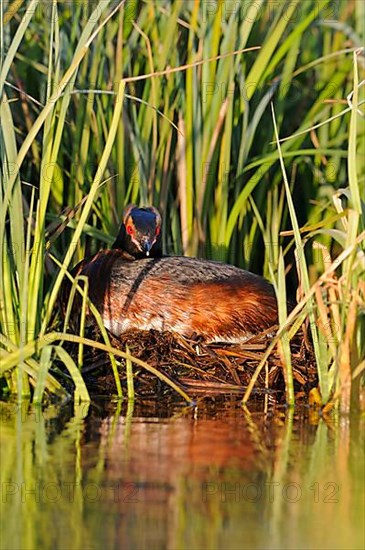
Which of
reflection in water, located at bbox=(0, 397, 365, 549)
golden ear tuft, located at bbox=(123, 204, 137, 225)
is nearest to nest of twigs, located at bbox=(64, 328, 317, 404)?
reflection in water, located at bbox=(0, 397, 365, 549)

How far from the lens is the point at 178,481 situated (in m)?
4.59

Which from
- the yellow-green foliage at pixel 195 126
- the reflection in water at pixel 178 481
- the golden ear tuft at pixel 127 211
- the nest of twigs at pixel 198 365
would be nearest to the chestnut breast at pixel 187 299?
the nest of twigs at pixel 198 365

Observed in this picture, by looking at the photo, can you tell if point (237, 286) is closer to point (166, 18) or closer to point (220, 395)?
point (220, 395)

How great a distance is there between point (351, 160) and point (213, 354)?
4.82 feet

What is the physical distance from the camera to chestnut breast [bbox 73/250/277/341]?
689 centimetres

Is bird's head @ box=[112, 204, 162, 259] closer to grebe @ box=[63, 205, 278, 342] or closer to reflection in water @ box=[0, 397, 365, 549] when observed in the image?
grebe @ box=[63, 205, 278, 342]

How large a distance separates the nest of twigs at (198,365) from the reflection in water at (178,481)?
1.92ft

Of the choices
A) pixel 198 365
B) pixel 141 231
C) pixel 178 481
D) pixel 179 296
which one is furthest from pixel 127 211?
pixel 178 481

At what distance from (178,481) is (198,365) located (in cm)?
201

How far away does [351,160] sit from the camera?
5715 mm

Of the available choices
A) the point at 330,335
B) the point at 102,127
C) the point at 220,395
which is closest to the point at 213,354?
the point at 220,395

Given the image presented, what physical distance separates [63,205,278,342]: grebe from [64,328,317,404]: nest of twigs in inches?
4.8

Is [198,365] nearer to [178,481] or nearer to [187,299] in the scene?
[187,299]

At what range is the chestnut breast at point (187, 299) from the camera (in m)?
6.89
